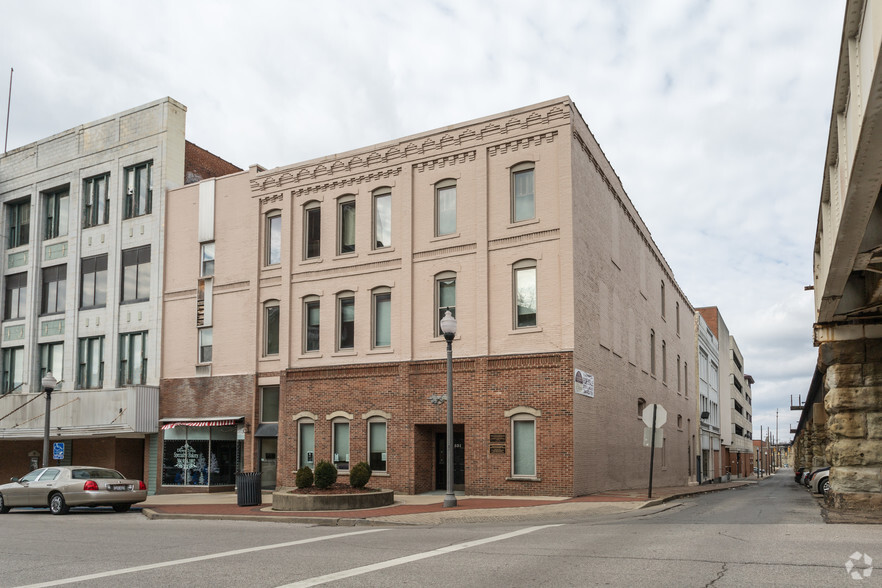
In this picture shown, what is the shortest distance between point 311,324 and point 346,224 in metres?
3.64

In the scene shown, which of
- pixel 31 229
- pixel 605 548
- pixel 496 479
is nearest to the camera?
pixel 605 548

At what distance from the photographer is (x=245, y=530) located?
51.6 feet

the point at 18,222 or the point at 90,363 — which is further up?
the point at 18,222

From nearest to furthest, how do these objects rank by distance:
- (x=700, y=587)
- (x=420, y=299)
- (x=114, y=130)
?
(x=700, y=587) < (x=420, y=299) < (x=114, y=130)

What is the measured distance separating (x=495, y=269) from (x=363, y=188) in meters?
5.85

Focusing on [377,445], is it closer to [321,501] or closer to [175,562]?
[321,501]

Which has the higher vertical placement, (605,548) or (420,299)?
(420,299)

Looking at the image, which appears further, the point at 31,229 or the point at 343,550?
the point at 31,229

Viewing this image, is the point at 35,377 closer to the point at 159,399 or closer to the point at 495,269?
the point at 159,399

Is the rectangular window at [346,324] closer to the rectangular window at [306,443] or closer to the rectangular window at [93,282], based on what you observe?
the rectangular window at [306,443]

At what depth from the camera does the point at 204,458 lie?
29.8 metres

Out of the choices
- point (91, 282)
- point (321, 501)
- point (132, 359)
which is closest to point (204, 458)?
point (132, 359)

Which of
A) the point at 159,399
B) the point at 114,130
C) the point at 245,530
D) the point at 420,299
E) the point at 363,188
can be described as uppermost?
the point at 114,130

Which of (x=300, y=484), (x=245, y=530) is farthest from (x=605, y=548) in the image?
(x=300, y=484)
